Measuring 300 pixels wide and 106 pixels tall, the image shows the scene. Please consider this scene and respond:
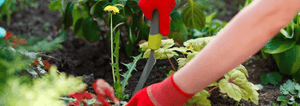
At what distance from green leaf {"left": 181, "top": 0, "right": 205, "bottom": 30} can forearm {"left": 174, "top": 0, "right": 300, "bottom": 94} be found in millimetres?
1006

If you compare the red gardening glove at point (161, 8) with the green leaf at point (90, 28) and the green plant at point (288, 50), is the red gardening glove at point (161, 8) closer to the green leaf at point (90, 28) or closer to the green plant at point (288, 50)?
the green leaf at point (90, 28)

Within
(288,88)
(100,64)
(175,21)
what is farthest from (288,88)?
Result: (100,64)

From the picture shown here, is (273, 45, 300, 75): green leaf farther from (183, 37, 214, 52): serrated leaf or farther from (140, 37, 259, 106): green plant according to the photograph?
(183, 37, 214, 52): serrated leaf

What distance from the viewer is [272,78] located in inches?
67.1

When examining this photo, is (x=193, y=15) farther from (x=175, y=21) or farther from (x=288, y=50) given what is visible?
(x=288, y=50)

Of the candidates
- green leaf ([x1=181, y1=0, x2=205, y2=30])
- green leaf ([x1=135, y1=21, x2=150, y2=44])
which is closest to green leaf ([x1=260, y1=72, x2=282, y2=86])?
green leaf ([x1=181, y1=0, x2=205, y2=30])

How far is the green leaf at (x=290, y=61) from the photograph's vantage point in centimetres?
164

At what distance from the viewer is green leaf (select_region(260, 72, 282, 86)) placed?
1.68m

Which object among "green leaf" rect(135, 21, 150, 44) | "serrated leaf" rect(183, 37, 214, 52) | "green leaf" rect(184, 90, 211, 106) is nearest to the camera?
"green leaf" rect(184, 90, 211, 106)

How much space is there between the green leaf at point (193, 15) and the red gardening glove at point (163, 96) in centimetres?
92

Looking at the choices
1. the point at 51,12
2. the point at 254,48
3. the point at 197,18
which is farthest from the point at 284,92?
the point at 51,12

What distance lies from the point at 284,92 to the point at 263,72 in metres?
0.32

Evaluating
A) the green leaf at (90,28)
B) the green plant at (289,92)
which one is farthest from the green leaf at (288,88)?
the green leaf at (90,28)

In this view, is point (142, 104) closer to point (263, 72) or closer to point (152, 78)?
point (152, 78)
